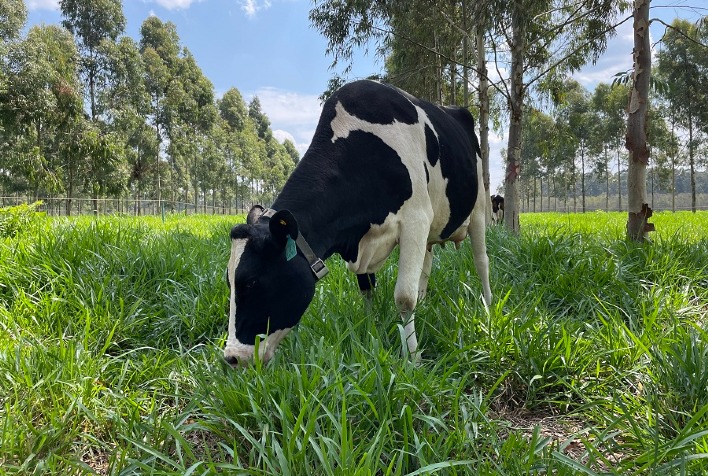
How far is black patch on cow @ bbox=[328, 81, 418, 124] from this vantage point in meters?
2.67

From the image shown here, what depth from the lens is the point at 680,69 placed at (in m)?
24.1

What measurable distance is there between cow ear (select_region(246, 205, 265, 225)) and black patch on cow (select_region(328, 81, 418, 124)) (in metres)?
0.87

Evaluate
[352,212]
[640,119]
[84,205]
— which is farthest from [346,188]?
[84,205]

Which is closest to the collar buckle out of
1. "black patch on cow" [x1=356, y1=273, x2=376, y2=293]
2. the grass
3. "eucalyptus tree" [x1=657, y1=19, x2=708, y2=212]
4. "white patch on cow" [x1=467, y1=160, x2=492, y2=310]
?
the grass

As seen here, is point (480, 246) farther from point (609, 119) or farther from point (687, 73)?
point (609, 119)

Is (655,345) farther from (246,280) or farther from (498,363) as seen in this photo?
(246,280)

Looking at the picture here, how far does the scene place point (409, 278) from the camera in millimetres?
2498

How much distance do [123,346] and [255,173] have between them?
140ft

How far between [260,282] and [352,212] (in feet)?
2.26

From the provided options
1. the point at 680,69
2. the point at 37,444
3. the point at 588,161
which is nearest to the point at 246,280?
the point at 37,444

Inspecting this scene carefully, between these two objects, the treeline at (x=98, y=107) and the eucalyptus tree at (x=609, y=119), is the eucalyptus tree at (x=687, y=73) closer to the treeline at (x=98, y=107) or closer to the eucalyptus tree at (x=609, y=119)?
the eucalyptus tree at (x=609, y=119)

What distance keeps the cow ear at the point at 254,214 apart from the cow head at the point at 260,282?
0.11 metres

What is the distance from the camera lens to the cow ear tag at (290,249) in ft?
6.61

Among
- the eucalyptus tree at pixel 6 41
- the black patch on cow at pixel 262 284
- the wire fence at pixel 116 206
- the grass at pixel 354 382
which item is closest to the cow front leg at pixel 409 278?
the grass at pixel 354 382
